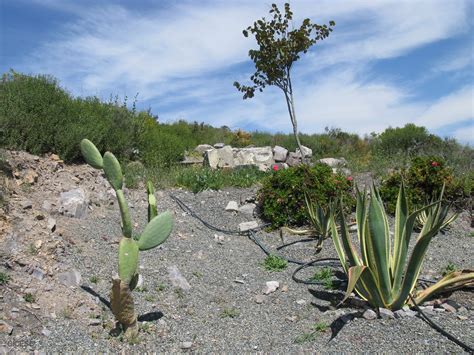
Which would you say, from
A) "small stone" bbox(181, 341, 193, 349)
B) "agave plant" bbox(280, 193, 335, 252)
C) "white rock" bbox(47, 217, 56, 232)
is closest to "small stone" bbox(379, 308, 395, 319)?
"small stone" bbox(181, 341, 193, 349)

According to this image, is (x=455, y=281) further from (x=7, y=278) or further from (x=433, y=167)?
(x=433, y=167)

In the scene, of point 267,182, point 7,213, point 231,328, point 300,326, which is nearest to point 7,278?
point 7,213

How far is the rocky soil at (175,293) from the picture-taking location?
3.93 metres

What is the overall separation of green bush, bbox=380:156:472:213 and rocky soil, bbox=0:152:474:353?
1041 mm

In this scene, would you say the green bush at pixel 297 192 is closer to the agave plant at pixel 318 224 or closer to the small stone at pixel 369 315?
the agave plant at pixel 318 224

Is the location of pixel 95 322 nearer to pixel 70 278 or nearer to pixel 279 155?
pixel 70 278

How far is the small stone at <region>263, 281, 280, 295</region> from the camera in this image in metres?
5.17

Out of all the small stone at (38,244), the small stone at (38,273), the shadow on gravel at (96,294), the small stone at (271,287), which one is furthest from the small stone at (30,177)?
the small stone at (271,287)

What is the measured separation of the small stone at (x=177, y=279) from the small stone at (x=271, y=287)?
81cm

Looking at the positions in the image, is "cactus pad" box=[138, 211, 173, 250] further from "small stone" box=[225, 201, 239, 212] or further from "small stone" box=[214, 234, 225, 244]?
"small stone" box=[225, 201, 239, 212]

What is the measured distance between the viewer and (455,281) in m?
4.41

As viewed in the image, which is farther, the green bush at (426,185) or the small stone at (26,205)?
the green bush at (426,185)

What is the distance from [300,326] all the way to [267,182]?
15.4 feet

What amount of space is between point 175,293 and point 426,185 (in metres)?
5.50
